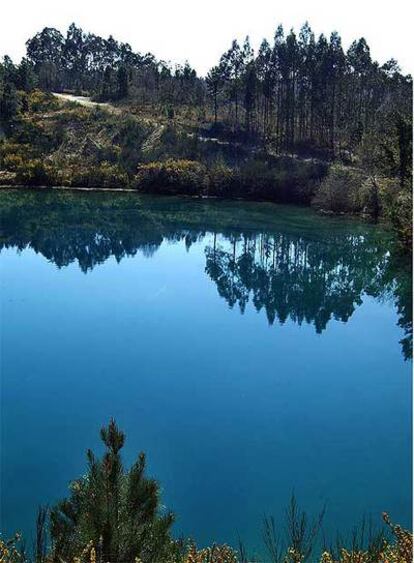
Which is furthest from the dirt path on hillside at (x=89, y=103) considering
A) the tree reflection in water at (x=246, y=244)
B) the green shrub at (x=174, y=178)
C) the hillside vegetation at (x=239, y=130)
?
the tree reflection in water at (x=246, y=244)

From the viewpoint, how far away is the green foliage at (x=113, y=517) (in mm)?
3484

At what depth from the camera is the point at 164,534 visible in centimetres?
368

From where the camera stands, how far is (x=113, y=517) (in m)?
3.49

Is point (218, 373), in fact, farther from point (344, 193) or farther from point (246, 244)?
point (344, 193)

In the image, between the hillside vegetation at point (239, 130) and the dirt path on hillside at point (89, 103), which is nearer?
the hillside vegetation at point (239, 130)

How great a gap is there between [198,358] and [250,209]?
24019mm

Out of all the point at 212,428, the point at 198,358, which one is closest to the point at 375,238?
the point at 198,358

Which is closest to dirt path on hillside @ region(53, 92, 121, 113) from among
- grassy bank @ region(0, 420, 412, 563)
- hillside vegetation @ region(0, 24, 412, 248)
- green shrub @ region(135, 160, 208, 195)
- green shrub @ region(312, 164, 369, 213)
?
hillside vegetation @ region(0, 24, 412, 248)

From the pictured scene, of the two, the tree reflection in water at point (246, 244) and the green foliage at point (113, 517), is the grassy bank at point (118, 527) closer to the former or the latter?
the green foliage at point (113, 517)

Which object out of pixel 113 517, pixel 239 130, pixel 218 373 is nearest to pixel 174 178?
pixel 239 130

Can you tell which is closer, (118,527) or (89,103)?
(118,527)

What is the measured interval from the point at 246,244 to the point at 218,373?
50.1ft

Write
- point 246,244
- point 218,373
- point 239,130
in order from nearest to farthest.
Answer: point 218,373 < point 246,244 < point 239,130

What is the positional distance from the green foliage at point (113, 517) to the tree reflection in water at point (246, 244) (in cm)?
1206
